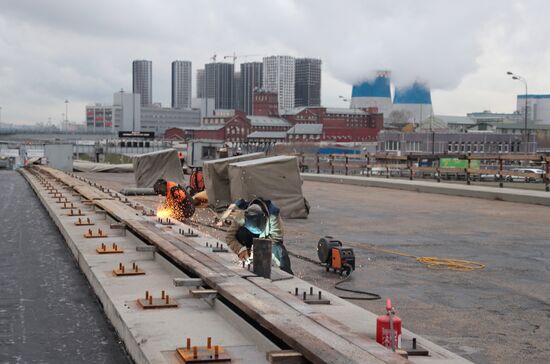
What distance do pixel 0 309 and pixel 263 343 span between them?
14.2 feet

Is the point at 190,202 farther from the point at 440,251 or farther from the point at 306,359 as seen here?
the point at 306,359

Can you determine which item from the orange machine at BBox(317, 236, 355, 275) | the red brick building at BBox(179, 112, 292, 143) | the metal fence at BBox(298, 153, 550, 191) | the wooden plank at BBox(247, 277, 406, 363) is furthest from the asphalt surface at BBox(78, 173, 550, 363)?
the red brick building at BBox(179, 112, 292, 143)

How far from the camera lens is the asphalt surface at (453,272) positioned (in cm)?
794

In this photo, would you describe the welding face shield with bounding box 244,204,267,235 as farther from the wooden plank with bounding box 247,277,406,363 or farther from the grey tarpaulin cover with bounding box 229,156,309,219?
the grey tarpaulin cover with bounding box 229,156,309,219

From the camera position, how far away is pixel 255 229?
984cm

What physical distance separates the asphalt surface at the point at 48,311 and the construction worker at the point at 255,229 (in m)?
Result: 2.08

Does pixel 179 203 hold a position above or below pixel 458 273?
above

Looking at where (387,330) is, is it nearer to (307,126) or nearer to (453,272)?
(453,272)

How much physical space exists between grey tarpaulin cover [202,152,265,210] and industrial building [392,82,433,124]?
138208 millimetres

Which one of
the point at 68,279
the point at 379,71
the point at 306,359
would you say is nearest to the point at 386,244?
the point at 68,279

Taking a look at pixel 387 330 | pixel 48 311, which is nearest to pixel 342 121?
pixel 48 311

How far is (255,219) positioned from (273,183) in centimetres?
982

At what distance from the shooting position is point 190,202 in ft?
61.4

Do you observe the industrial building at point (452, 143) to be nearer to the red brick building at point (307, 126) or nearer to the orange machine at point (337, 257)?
the red brick building at point (307, 126)
